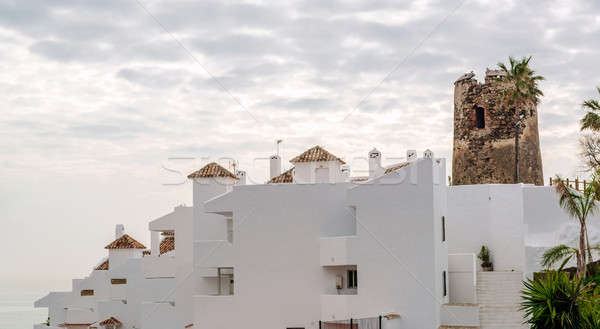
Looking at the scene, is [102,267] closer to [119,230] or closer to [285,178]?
[119,230]

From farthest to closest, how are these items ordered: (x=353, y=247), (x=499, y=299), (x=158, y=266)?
1. (x=158, y=266)
2. (x=499, y=299)
3. (x=353, y=247)

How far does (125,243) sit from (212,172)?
14511mm

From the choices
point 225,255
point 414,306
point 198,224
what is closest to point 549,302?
point 414,306

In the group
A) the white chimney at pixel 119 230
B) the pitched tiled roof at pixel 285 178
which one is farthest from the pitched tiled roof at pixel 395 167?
the white chimney at pixel 119 230

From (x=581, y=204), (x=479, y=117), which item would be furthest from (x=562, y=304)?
(x=479, y=117)

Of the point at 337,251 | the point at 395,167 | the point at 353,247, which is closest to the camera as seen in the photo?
the point at 353,247

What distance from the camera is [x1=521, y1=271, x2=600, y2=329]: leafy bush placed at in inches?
939

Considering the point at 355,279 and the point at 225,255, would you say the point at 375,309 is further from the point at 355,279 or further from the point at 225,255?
the point at 225,255

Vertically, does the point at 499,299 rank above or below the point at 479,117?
below

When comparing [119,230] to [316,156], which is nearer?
[316,156]

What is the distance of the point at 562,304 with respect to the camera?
2430cm

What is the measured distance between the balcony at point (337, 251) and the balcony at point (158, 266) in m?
15.0

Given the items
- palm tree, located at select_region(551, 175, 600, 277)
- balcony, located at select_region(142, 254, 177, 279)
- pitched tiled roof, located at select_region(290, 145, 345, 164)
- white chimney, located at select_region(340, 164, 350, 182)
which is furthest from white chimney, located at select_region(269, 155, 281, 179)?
palm tree, located at select_region(551, 175, 600, 277)

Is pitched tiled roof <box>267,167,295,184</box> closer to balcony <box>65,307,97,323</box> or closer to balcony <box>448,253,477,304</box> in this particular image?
balcony <box>448,253,477,304</box>
